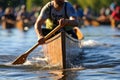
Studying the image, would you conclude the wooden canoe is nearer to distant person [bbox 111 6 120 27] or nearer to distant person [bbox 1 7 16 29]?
distant person [bbox 111 6 120 27]

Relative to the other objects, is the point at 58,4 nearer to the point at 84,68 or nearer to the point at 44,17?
the point at 44,17

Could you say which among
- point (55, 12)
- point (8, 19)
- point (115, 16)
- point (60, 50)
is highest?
point (8, 19)

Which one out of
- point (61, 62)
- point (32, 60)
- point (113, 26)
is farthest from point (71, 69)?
point (113, 26)

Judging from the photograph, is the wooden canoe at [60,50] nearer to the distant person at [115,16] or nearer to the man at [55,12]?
the man at [55,12]

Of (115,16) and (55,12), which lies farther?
(115,16)

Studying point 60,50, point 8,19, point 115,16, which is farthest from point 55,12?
point 8,19

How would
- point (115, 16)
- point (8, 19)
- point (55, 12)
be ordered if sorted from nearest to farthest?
point (55, 12), point (115, 16), point (8, 19)

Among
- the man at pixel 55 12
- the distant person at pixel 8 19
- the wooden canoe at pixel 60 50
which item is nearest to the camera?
the wooden canoe at pixel 60 50

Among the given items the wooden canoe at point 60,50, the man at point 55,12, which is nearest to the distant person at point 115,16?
the man at point 55,12

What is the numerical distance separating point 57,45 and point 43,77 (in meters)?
1.15

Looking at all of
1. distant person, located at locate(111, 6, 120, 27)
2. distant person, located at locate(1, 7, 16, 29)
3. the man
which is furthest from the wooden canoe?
distant person, located at locate(1, 7, 16, 29)

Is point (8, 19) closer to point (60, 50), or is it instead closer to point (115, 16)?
point (115, 16)

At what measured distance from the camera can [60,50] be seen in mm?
10875

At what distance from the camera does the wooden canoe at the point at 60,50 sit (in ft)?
35.4
